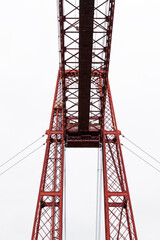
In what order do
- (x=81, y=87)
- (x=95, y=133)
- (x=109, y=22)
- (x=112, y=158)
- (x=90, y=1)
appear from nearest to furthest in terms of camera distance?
(x=90, y=1), (x=109, y=22), (x=81, y=87), (x=112, y=158), (x=95, y=133)

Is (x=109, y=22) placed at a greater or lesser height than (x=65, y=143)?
greater

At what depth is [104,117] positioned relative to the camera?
2100 centimetres

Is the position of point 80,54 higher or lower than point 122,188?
higher

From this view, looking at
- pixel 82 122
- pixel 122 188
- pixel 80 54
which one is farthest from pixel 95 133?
pixel 80 54

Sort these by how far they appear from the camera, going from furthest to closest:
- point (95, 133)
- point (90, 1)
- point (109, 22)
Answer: point (95, 133) < point (109, 22) < point (90, 1)

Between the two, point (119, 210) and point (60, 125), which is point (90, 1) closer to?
point (60, 125)

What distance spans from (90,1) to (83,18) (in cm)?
86

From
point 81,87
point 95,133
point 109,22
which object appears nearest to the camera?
point 109,22

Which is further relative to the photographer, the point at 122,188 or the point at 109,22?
the point at 122,188

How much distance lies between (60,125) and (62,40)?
6.55 m

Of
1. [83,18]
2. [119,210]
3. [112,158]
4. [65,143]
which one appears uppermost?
[83,18]

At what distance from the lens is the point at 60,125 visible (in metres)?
22.0

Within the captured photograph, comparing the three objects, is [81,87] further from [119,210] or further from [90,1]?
[119,210]

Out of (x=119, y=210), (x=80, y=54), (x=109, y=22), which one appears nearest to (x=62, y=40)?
(x=80, y=54)
